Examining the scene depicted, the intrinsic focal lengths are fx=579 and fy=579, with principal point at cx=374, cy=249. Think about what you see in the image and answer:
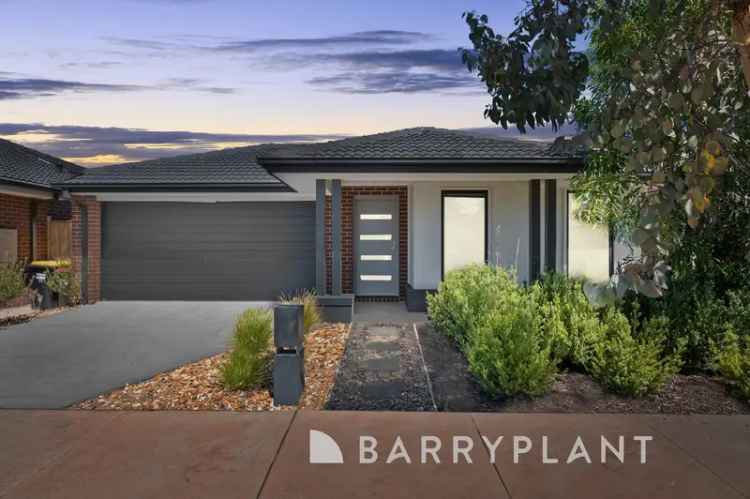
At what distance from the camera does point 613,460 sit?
4.25m

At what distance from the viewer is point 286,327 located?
5965 mm

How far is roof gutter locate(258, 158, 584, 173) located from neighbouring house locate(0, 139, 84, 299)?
23.6 ft

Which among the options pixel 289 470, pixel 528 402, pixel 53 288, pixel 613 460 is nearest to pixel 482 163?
pixel 528 402

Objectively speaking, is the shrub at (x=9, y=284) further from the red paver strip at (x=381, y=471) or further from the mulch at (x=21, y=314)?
the red paver strip at (x=381, y=471)

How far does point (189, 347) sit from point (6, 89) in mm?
12196

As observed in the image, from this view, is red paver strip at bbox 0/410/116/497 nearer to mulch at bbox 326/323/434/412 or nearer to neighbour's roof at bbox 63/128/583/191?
mulch at bbox 326/323/434/412

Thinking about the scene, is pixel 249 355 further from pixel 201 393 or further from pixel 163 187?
pixel 163 187

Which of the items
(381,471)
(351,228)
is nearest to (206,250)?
(351,228)

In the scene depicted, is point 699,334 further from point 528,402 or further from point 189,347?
point 189,347

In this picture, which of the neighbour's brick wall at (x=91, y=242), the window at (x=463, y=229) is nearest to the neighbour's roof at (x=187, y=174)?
the neighbour's brick wall at (x=91, y=242)

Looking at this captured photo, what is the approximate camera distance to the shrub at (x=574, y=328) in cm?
640

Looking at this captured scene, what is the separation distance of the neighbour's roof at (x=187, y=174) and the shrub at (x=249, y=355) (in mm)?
6800

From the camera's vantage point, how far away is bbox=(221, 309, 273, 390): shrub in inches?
243

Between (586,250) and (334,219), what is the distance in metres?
5.16
